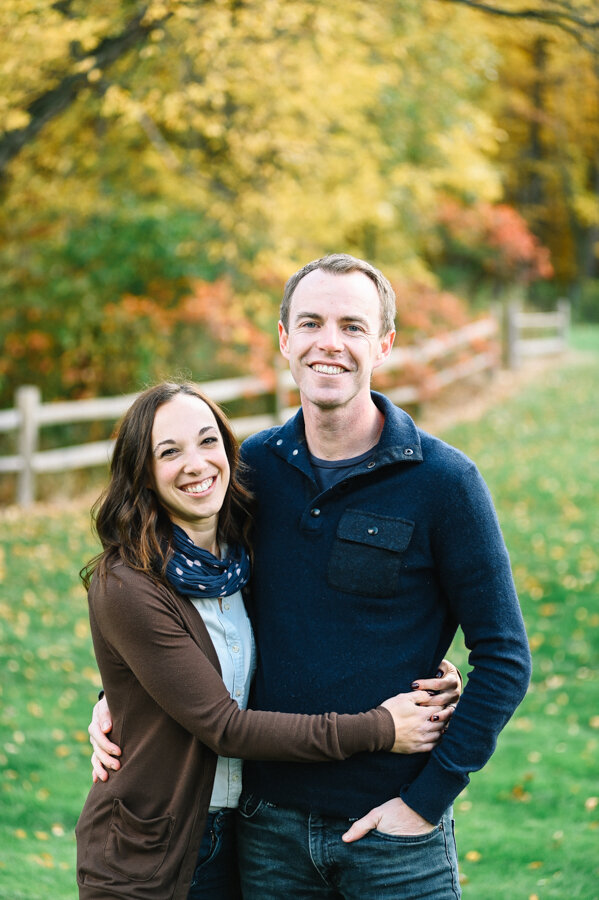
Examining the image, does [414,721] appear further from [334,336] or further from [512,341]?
[512,341]

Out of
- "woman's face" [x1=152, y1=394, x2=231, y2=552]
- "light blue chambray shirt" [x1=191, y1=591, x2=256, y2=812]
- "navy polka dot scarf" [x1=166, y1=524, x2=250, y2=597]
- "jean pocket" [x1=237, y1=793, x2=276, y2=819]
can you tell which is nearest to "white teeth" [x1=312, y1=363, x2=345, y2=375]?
"woman's face" [x1=152, y1=394, x2=231, y2=552]

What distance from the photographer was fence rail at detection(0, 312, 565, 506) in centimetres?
1122

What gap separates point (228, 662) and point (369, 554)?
441mm

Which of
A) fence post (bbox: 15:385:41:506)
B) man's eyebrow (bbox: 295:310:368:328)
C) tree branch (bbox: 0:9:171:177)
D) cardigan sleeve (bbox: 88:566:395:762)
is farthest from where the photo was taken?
fence post (bbox: 15:385:41:506)

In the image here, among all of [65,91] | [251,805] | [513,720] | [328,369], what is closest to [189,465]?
[328,369]

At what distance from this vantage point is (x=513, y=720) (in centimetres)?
664

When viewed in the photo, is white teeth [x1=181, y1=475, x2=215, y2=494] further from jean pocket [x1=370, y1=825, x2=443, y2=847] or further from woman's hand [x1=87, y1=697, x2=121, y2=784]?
jean pocket [x1=370, y1=825, x2=443, y2=847]

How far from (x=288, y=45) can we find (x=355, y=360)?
8.44 m

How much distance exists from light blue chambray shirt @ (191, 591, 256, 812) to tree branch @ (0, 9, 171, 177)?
6028 millimetres

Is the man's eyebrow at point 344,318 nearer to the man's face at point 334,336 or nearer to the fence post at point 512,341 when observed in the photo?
the man's face at point 334,336

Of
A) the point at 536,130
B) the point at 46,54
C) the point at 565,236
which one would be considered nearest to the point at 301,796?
the point at 46,54

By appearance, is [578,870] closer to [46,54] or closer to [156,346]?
[46,54]

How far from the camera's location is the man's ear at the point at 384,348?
2668 millimetres

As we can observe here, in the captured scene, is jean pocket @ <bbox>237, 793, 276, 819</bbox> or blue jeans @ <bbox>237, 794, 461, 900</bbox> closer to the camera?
blue jeans @ <bbox>237, 794, 461, 900</bbox>
